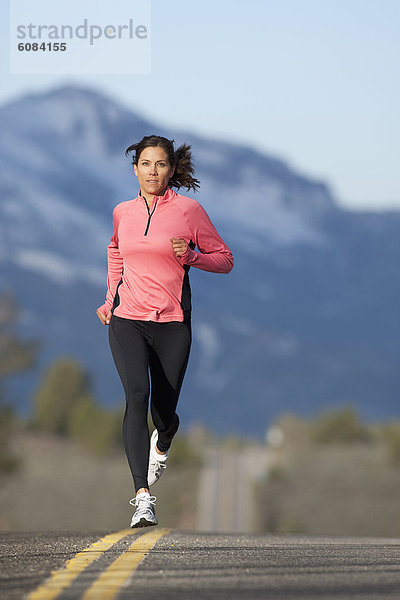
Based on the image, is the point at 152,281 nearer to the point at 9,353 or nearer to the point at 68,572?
the point at 68,572

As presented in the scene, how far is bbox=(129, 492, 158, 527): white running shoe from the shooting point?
756 cm

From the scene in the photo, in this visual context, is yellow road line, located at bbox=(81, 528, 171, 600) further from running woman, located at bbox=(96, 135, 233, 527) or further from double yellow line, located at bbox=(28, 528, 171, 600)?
running woman, located at bbox=(96, 135, 233, 527)

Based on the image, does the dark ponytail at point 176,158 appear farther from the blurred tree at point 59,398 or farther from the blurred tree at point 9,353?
the blurred tree at point 59,398

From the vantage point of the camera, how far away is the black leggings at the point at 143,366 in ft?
25.9

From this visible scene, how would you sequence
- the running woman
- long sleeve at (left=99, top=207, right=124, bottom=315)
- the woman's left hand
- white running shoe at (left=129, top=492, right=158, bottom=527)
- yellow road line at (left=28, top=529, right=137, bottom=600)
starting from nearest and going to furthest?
yellow road line at (left=28, top=529, right=137, bottom=600), white running shoe at (left=129, top=492, right=158, bottom=527), the woman's left hand, the running woman, long sleeve at (left=99, top=207, right=124, bottom=315)

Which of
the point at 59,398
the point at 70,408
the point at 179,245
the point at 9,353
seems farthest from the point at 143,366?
the point at 59,398

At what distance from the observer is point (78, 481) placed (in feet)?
290

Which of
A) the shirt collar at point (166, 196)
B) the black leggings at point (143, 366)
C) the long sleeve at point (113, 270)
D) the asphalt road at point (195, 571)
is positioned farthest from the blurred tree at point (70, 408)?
the asphalt road at point (195, 571)

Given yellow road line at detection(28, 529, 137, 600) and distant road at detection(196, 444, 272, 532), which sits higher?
yellow road line at detection(28, 529, 137, 600)

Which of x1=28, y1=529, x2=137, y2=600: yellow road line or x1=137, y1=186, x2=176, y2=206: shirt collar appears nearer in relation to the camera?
x1=28, y1=529, x2=137, y2=600: yellow road line

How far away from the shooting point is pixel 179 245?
7.69 m

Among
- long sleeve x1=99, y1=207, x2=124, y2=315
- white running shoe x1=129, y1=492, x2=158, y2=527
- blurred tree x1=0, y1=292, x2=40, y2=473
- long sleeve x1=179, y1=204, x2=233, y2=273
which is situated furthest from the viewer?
blurred tree x1=0, y1=292, x2=40, y2=473

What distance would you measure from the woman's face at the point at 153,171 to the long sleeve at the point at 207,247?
12.8 inches

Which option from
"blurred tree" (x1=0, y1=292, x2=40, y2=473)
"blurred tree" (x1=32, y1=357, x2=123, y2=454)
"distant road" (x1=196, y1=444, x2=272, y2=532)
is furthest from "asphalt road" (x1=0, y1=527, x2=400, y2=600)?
"blurred tree" (x1=32, y1=357, x2=123, y2=454)
